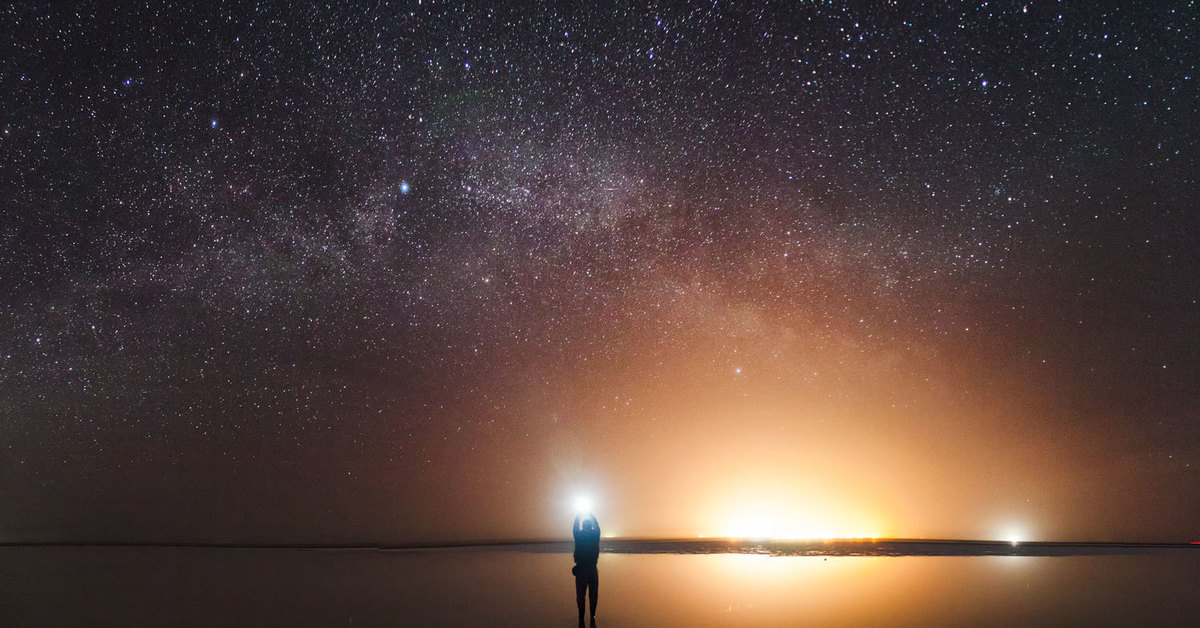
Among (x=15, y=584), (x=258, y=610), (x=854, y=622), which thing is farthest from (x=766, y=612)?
(x=15, y=584)

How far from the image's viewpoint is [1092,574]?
34.0 ft

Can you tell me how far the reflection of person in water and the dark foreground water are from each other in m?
0.34

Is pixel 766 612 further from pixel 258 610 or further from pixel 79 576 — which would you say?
pixel 79 576

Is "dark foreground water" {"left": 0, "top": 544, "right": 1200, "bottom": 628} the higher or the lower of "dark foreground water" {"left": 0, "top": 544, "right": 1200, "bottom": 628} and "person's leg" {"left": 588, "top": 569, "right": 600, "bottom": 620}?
the lower

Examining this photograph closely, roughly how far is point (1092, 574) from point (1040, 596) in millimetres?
4312

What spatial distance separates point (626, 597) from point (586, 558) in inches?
92.1

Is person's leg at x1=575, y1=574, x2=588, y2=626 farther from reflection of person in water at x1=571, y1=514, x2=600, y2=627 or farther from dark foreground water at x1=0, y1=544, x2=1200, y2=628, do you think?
dark foreground water at x1=0, y1=544, x2=1200, y2=628

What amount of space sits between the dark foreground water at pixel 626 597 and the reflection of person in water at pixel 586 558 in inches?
13.4

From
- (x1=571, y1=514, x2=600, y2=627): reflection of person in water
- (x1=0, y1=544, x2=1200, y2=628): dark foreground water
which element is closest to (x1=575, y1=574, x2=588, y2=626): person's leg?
(x1=571, y1=514, x2=600, y2=627): reflection of person in water

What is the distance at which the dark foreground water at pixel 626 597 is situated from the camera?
238 inches

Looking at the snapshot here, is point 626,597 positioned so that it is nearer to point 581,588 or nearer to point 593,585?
point 593,585

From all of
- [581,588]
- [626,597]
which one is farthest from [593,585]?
[626,597]

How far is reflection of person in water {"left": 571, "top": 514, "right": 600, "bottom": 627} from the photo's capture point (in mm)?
5570

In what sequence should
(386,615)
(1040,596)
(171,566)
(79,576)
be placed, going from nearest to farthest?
(386,615)
(1040,596)
(79,576)
(171,566)
